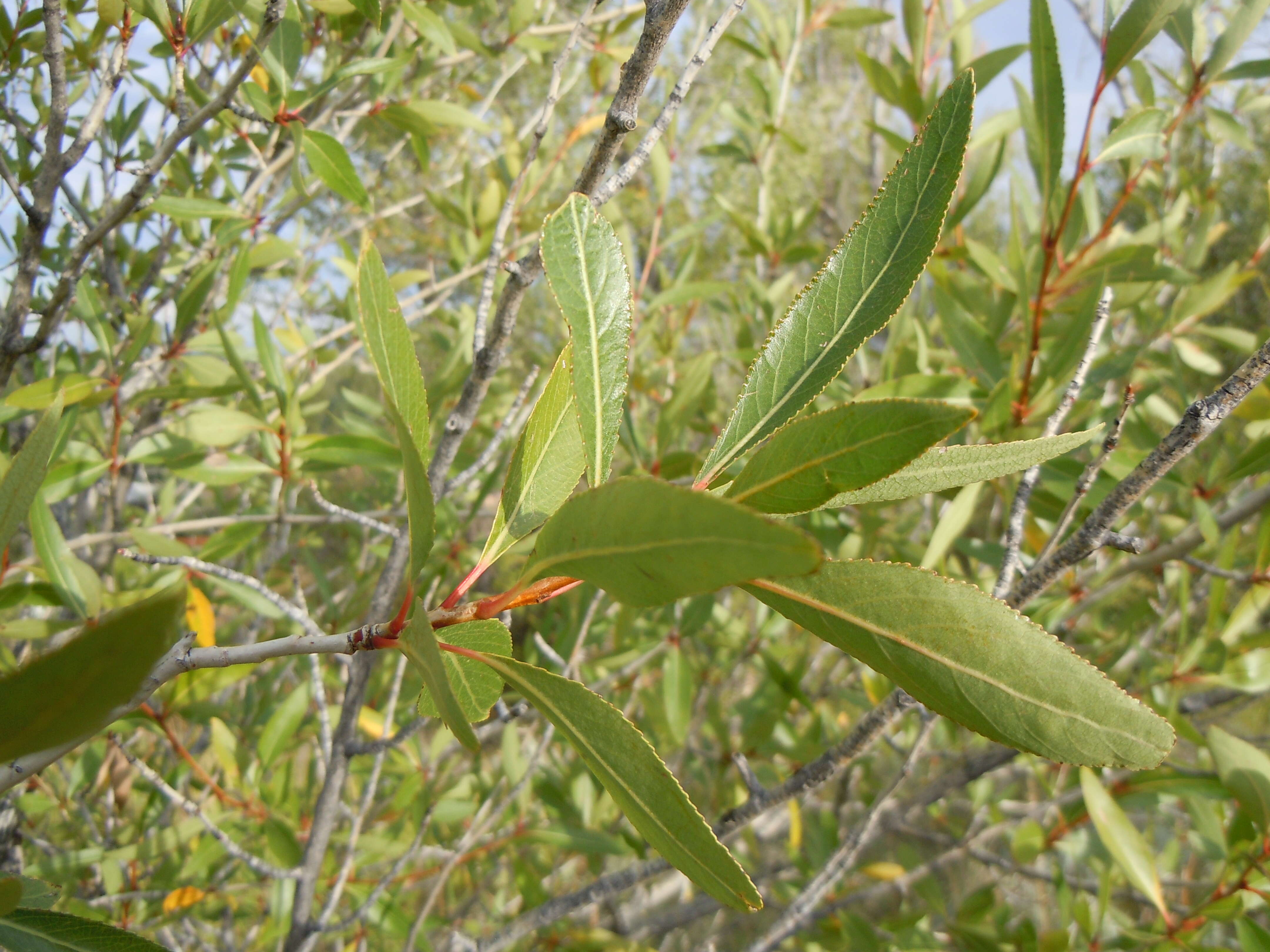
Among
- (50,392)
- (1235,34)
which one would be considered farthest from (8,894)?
(1235,34)

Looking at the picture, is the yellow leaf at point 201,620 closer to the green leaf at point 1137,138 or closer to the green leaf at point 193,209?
the green leaf at point 193,209

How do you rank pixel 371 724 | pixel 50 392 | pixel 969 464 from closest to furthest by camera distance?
pixel 969 464 → pixel 50 392 → pixel 371 724

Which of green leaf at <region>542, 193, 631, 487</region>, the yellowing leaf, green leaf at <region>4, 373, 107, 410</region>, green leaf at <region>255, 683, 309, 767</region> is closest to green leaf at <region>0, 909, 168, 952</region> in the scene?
green leaf at <region>542, 193, 631, 487</region>

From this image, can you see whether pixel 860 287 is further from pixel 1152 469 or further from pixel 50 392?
pixel 50 392

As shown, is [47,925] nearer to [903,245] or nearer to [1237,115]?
[903,245]

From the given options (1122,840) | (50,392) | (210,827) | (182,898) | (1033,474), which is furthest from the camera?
(182,898)

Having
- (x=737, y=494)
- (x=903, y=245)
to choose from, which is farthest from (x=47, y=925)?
(x=903, y=245)
